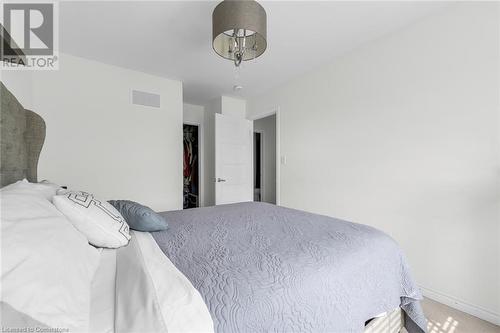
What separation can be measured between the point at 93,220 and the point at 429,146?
244 cm

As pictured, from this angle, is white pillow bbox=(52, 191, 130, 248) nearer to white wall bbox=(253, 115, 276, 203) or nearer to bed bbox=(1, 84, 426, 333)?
bed bbox=(1, 84, 426, 333)

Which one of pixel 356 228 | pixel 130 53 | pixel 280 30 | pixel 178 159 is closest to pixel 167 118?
pixel 178 159

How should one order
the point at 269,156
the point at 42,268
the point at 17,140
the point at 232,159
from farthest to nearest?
the point at 269,156, the point at 232,159, the point at 17,140, the point at 42,268

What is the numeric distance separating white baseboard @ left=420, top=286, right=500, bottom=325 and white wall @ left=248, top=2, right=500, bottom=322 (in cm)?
1

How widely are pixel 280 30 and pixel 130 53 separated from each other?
1653 mm

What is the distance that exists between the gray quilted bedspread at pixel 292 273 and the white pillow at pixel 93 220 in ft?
0.78

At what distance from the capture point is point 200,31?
6.82 ft

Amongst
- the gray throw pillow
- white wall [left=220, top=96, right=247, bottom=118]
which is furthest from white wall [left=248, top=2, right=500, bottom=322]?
the gray throw pillow

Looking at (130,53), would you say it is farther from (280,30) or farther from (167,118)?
(280,30)

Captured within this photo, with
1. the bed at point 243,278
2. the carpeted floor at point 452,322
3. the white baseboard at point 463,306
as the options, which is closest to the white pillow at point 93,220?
the bed at point 243,278

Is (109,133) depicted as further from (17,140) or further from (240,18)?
(240,18)

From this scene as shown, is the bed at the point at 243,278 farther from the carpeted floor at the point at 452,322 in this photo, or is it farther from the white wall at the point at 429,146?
the white wall at the point at 429,146

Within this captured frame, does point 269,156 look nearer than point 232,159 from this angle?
No

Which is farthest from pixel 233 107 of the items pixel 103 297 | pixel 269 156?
pixel 103 297
